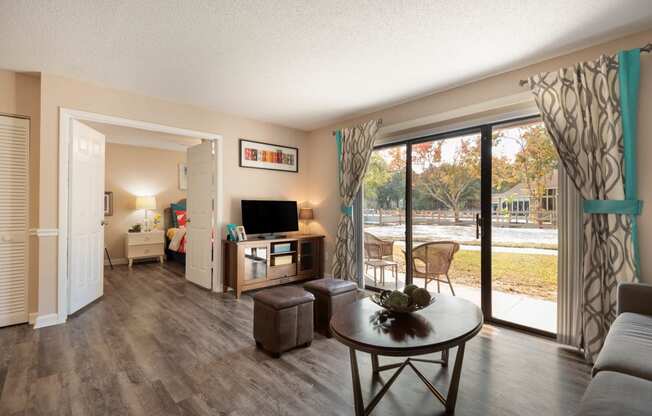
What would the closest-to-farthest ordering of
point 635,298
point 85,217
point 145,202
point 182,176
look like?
point 635,298 < point 85,217 < point 145,202 < point 182,176

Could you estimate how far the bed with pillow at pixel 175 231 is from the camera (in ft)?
19.0

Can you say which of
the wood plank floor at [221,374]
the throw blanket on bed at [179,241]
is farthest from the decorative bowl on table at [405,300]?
the throw blanket on bed at [179,241]

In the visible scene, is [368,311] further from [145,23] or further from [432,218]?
[145,23]

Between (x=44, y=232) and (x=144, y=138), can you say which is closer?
(x=44, y=232)

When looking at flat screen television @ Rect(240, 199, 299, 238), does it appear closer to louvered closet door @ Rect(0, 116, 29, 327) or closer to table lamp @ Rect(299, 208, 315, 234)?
table lamp @ Rect(299, 208, 315, 234)

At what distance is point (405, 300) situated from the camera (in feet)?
6.00

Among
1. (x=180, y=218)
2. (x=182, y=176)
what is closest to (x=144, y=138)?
(x=182, y=176)

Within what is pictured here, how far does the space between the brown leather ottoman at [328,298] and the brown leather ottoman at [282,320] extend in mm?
251

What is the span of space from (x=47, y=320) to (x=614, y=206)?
505 centimetres

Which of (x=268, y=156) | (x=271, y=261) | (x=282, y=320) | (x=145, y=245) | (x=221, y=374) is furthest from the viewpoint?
(x=145, y=245)

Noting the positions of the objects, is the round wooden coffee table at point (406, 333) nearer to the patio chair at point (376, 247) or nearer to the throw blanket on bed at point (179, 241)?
the patio chair at point (376, 247)

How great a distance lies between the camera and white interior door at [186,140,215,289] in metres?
4.25

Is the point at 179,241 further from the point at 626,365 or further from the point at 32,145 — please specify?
the point at 626,365

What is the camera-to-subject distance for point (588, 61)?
246 centimetres
